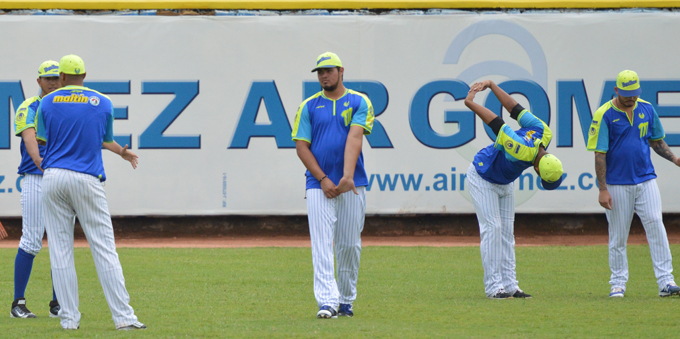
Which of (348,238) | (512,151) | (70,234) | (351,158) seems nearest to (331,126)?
(351,158)

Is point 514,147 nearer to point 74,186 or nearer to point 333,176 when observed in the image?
point 333,176

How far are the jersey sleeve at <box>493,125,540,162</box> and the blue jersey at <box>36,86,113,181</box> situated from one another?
3.55 meters

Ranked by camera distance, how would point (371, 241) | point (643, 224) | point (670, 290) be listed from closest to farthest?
point (670, 290) < point (643, 224) < point (371, 241)

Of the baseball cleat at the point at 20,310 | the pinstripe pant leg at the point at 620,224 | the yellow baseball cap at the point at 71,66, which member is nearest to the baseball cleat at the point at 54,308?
the baseball cleat at the point at 20,310

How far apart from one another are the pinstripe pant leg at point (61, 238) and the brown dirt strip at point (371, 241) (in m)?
7.33

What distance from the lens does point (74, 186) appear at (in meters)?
5.65

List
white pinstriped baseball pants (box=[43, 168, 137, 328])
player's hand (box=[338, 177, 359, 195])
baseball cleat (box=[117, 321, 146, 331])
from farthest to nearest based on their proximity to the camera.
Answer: player's hand (box=[338, 177, 359, 195])
baseball cleat (box=[117, 321, 146, 331])
white pinstriped baseball pants (box=[43, 168, 137, 328])

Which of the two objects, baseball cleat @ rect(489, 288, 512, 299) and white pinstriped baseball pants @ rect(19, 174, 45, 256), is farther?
baseball cleat @ rect(489, 288, 512, 299)

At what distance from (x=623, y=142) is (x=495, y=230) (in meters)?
1.50

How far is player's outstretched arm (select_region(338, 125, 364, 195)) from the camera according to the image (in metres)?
6.27

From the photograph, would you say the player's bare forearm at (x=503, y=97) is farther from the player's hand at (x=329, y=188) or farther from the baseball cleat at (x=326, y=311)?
the baseball cleat at (x=326, y=311)

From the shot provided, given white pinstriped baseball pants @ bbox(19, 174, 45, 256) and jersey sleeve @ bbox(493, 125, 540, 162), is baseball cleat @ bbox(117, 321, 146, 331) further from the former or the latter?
jersey sleeve @ bbox(493, 125, 540, 162)

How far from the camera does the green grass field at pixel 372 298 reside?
5895 mm

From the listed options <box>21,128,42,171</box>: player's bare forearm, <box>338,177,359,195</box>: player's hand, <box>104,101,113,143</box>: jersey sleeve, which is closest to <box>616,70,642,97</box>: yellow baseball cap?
<box>338,177,359,195</box>: player's hand
